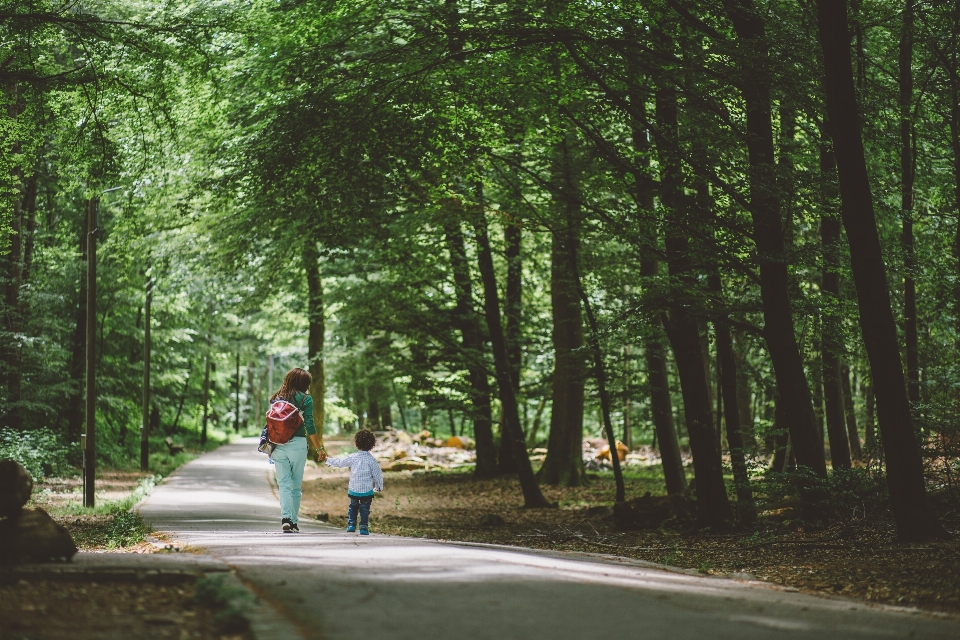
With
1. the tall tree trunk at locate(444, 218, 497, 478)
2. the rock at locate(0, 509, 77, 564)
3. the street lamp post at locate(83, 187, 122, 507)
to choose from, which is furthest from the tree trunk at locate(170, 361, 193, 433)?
the rock at locate(0, 509, 77, 564)

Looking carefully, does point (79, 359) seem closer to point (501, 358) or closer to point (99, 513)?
point (99, 513)

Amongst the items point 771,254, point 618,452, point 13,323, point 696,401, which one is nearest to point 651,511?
point 696,401

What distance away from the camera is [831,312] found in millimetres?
12258

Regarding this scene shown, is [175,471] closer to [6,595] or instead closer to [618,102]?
[618,102]

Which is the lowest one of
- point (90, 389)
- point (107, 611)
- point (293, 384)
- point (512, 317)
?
point (107, 611)

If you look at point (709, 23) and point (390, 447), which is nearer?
point (709, 23)

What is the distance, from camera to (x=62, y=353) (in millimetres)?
24938

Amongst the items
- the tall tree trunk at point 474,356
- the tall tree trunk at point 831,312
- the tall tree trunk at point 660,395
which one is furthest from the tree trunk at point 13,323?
the tall tree trunk at point 831,312

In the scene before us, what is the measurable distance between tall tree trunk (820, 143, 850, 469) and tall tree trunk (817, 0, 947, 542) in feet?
5.82

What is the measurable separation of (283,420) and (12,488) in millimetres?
4253

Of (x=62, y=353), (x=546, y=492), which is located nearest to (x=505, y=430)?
(x=546, y=492)

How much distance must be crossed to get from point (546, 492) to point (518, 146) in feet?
29.8

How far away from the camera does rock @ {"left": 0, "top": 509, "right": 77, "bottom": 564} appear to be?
18.6ft

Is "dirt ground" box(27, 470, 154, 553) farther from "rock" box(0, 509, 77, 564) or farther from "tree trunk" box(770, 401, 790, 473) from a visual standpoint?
"tree trunk" box(770, 401, 790, 473)
